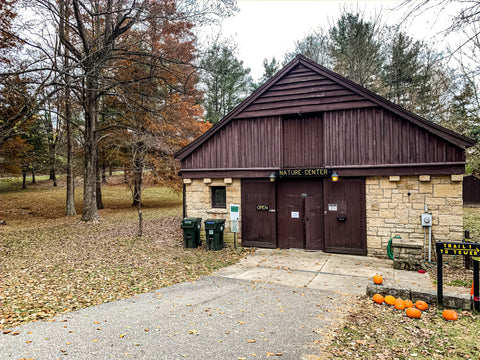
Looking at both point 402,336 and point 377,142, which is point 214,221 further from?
point 402,336

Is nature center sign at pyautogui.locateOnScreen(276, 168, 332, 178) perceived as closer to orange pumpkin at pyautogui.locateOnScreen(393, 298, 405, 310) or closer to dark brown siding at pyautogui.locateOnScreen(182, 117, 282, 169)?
dark brown siding at pyautogui.locateOnScreen(182, 117, 282, 169)

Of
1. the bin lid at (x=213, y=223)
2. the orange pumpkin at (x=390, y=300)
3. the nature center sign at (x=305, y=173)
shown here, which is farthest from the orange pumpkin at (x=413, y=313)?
the bin lid at (x=213, y=223)

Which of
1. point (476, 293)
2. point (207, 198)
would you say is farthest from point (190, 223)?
point (476, 293)

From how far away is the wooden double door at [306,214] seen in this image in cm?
995

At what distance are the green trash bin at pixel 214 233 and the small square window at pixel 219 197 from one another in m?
1.06

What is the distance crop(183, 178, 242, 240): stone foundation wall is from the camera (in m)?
11.6

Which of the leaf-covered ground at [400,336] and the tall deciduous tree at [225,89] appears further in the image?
the tall deciduous tree at [225,89]

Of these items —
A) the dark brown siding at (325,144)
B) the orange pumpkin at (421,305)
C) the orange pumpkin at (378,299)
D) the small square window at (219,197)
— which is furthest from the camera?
the small square window at (219,197)

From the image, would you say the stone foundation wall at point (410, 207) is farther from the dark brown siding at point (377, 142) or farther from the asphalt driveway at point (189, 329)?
the asphalt driveway at point (189, 329)

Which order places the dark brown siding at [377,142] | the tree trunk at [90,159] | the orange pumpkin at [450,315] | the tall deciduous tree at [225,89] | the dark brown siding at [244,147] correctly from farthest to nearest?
1. the tall deciduous tree at [225,89]
2. the tree trunk at [90,159]
3. the dark brown siding at [244,147]
4. the dark brown siding at [377,142]
5. the orange pumpkin at [450,315]

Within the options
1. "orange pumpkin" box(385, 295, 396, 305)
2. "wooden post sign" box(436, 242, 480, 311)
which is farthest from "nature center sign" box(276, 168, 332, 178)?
"orange pumpkin" box(385, 295, 396, 305)

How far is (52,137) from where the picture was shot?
2400cm

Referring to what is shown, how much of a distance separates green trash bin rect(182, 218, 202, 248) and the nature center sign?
3.39 meters

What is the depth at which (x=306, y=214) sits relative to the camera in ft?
35.0
